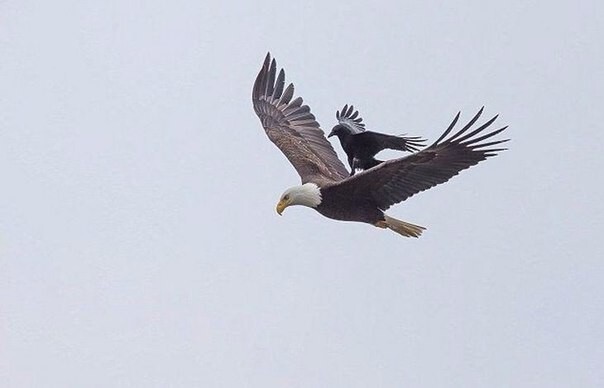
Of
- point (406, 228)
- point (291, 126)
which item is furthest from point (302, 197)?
point (291, 126)

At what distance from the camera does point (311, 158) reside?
25547 millimetres

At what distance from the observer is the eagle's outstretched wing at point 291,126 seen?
2545 cm

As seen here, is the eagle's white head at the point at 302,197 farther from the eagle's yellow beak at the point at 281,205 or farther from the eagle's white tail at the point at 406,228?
the eagle's white tail at the point at 406,228

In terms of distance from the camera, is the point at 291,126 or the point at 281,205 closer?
the point at 281,205

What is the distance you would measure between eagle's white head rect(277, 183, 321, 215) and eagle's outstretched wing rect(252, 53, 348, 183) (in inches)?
56.2

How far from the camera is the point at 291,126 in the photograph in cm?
2694

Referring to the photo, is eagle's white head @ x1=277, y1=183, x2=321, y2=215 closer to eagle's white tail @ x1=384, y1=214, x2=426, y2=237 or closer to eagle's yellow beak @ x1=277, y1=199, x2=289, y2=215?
eagle's yellow beak @ x1=277, y1=199, x2=289, y2=215

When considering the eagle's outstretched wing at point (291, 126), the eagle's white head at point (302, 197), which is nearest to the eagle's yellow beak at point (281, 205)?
the eagle's white head at point (302, 197)

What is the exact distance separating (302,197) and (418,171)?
7.19 ft

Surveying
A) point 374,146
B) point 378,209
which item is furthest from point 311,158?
point 378,209

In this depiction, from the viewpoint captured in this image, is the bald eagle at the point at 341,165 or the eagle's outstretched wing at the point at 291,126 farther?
the eagle's outstretched wing at the point at 291,126

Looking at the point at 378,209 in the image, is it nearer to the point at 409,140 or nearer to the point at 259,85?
the point at 409,140

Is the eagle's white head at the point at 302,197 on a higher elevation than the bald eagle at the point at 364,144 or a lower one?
lower

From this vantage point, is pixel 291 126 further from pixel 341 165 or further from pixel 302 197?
pixel 302 197
